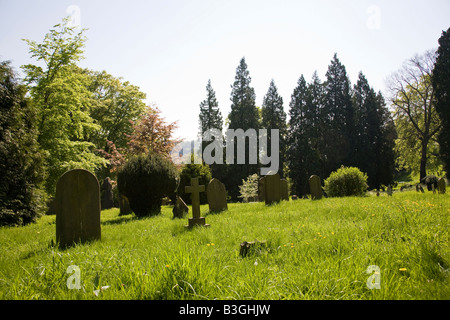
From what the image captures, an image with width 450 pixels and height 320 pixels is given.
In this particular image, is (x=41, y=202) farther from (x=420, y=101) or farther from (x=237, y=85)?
(x=420, y=101)

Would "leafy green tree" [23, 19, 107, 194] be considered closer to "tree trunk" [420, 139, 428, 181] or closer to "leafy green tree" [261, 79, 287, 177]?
"leafy green tree" [261, 79, 287, 177]

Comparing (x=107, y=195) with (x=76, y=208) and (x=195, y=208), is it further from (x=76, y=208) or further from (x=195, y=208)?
(x=76, y=208)

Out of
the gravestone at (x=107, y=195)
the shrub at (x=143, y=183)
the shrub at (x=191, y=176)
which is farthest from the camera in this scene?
the shrub at (x=191, y=176)

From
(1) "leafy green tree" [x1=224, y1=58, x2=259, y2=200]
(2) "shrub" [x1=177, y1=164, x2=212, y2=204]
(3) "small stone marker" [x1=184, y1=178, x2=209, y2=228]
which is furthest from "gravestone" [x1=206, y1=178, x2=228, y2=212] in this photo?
(1) "leafy green tree" [x1=224, y1=58, x2=259, y2=200]

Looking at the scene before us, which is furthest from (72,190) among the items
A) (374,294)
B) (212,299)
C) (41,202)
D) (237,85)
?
(237,85)

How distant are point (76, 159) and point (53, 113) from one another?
302cm

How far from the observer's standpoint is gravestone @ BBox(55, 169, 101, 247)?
499 cm

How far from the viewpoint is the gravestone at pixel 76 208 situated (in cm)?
499

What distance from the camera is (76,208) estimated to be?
16.9 ft

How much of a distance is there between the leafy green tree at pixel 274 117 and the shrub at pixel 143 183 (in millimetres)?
29441

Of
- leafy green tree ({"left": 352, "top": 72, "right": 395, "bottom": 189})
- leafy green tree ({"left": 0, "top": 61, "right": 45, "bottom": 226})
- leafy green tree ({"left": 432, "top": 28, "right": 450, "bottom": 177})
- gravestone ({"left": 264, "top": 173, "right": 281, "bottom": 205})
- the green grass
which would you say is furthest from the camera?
leafy green tree ({"left": 352, "top": 72, "right": 395, "bottom": 189})

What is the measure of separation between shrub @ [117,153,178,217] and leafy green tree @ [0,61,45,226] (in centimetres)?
345

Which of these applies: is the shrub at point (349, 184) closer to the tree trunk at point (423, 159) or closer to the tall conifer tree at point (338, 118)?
the tree trunk at point (423, 159)

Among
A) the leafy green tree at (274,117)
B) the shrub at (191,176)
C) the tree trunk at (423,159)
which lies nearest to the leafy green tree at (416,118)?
the tree trunk at (423,159)
